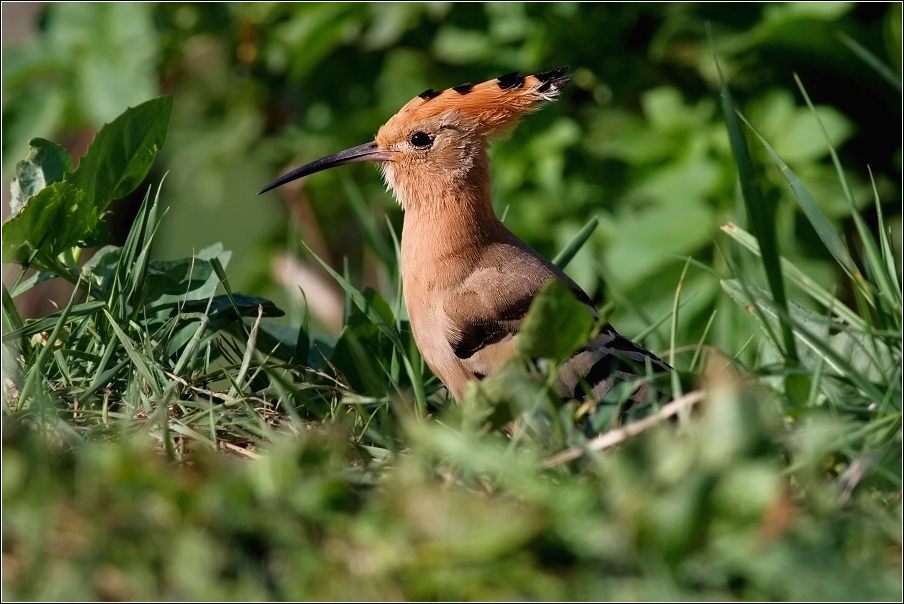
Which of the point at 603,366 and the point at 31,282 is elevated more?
the point at 31,282

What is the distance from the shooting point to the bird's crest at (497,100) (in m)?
2.57

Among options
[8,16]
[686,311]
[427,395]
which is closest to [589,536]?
[427,395]

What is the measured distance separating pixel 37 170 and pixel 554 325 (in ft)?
3.27

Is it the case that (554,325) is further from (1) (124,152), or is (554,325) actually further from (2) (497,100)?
(2) (497,100)

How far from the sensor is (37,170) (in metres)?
1.78

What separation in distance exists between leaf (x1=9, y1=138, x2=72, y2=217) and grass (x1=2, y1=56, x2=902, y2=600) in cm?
29

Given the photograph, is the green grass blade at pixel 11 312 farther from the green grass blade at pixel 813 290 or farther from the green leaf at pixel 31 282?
the green grass blade at pixel 813 290

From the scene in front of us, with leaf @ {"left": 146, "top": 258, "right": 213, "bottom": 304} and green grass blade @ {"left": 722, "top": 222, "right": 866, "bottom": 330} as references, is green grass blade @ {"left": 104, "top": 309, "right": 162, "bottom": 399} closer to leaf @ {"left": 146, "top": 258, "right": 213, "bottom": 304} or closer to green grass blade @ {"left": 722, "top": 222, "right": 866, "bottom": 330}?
leaf @ {"left": 146, "top": 258, "right": 213, "bottom": 304}

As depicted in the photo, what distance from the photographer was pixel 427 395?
2.01 metres

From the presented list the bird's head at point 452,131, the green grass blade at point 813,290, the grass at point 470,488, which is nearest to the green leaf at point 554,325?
the grass at point 470,488

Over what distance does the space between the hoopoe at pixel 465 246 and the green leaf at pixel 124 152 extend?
63cm

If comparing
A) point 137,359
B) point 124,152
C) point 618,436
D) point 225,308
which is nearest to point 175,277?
point 225,308

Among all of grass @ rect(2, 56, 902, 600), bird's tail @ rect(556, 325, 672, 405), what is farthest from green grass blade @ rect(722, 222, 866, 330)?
bird's tail @ rect(556, 325, 672, 405)

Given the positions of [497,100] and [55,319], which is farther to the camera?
[497,100]
